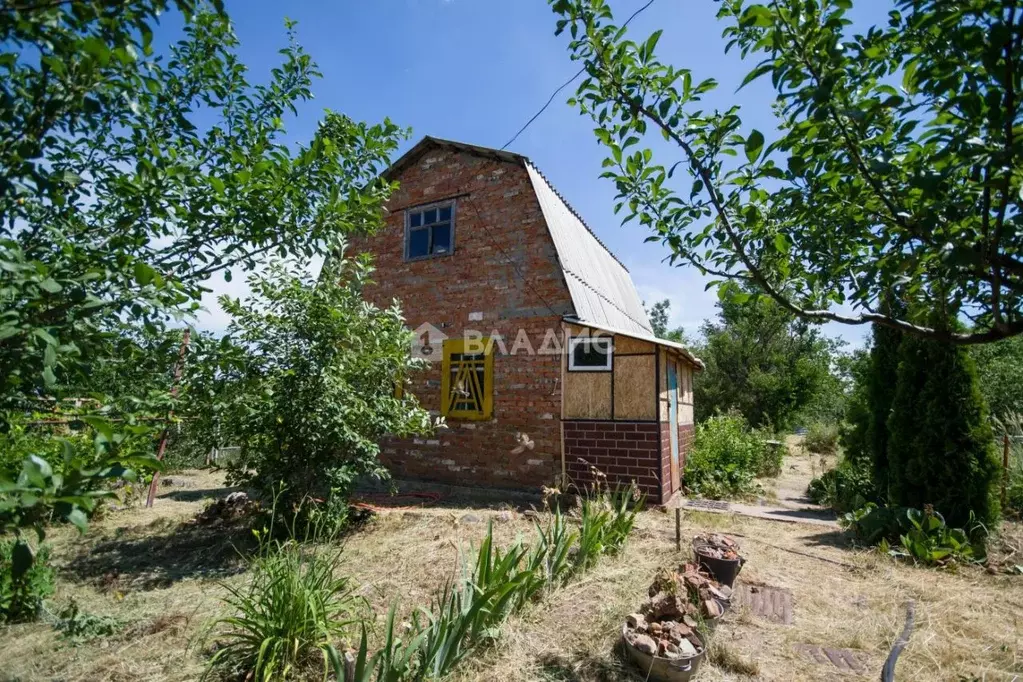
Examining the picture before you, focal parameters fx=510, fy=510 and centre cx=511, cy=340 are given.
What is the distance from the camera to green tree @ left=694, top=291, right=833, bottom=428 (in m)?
21.5

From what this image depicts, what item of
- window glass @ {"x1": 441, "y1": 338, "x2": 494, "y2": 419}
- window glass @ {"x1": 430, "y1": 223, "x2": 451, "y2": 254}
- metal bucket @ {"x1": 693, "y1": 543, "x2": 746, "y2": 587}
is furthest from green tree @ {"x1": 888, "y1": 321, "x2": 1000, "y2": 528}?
window glass @ {"x1": 430, "y1": 223, "x2": 451, "y2": 254}

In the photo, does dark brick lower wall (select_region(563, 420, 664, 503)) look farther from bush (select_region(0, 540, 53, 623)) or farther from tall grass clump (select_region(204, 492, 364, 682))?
bush (select_region(0, 540, 53, 623))

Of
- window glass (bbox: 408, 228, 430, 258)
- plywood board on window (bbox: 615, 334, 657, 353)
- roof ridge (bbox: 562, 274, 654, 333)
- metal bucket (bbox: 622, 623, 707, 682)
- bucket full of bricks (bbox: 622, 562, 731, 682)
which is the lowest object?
metal bucket (bbox: 622, 623, 707, 682)

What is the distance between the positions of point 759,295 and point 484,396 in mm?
5946

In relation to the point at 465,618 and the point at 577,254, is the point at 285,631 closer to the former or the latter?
the point at 465,618

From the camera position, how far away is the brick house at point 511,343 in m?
7.62

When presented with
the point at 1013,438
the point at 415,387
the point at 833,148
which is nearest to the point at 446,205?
the point at 415,387

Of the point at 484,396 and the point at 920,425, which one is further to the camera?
the point at 484,396

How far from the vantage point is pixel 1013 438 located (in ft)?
25.3

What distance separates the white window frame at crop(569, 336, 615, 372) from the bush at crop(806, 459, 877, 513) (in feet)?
13.7

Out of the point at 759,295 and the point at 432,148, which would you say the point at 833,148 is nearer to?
the point at 759,295

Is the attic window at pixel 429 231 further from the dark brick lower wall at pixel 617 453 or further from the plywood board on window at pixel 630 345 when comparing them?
the dark brick lower wall at pixel 617 453

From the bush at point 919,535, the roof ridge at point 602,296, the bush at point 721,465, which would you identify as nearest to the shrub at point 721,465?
the bush at point 721,465

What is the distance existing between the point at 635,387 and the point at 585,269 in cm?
285
